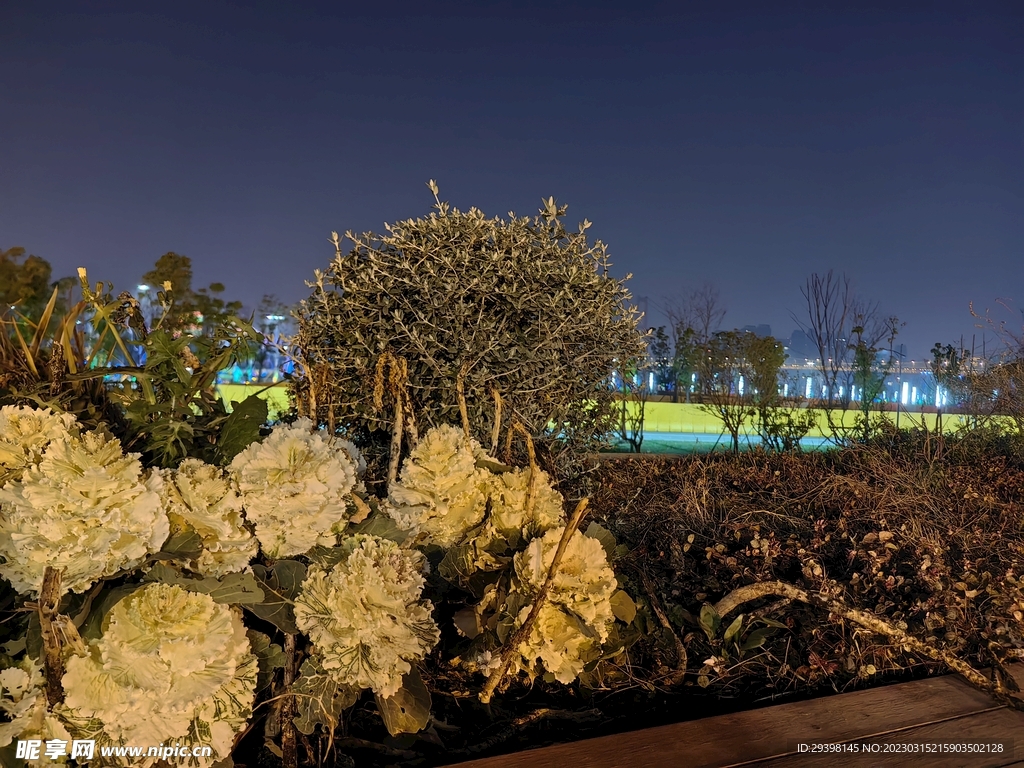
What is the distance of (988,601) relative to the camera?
248 cm

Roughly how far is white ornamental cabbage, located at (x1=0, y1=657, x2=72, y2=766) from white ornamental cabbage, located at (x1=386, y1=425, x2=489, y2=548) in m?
0.78

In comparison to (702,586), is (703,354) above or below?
above

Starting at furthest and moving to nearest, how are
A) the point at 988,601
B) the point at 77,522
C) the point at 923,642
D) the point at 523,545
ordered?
1. the point at 988,601
2. the point at 923,642
3. the point at 523,545
4. the point at 77,522

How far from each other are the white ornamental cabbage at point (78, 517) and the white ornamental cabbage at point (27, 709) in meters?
0.17

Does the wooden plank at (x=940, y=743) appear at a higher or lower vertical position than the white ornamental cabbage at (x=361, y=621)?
lower

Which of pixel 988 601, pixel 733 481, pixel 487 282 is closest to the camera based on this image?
pixel 988 601

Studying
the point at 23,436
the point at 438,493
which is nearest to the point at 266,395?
the point at 438,493

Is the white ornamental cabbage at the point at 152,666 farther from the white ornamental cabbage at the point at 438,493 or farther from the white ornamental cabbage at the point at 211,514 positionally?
the white ornamental cabbage at the point at 438,493

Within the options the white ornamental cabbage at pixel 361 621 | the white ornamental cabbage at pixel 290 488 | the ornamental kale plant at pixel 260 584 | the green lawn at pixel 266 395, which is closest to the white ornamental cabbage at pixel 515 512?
the ornamental kale plant at pixel 260 584

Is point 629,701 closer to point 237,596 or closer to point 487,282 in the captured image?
point 237,596

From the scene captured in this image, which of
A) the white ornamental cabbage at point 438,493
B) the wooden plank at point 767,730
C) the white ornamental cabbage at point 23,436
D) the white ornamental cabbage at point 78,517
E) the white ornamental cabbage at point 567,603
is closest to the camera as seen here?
the white ornamental cabbage at point 78,517

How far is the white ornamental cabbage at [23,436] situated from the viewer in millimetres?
1245

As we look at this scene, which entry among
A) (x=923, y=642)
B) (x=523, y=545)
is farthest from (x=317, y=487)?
(x=923, y=642)

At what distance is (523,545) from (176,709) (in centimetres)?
87
